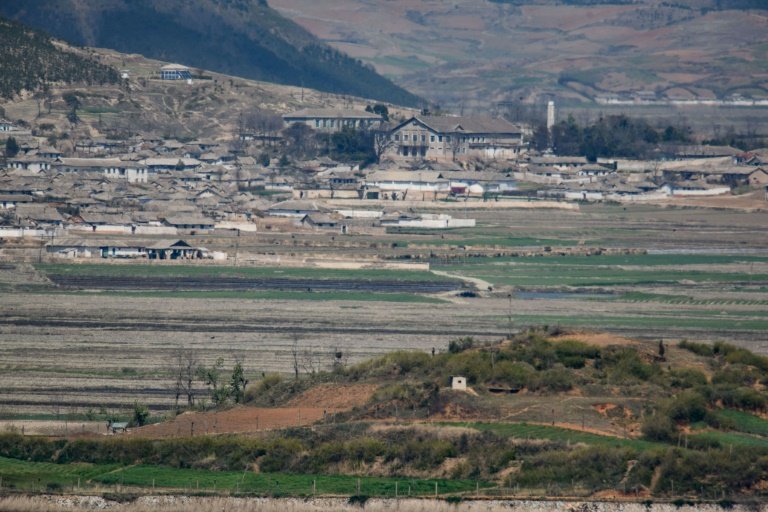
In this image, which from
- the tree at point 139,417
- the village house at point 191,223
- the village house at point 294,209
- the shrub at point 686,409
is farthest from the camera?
the village house at point 294,209

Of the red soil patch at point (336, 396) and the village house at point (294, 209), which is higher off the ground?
the village house at point (294, 209)

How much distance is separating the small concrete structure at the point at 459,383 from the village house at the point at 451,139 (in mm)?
72661

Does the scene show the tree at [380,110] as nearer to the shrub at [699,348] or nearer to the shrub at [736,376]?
the shrub at [699,348]

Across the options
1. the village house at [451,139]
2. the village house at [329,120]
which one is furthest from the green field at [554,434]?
the village house at [329,120]

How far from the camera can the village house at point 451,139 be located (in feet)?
373

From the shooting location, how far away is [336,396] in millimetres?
40594

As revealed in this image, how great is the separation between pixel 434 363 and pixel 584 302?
71.0 feet

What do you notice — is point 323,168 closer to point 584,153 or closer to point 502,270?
point 584,153

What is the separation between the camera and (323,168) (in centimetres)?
10675

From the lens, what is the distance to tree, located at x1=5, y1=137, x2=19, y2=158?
10188cm

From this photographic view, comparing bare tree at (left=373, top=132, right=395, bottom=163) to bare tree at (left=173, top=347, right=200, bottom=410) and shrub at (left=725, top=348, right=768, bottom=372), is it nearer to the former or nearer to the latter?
bare tree at (left=173, top=347, right=200, bottom=410)

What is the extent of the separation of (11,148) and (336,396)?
65.2 m

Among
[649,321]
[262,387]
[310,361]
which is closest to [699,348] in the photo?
[262,387]

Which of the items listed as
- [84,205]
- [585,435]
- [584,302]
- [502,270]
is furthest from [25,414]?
[84,205]
